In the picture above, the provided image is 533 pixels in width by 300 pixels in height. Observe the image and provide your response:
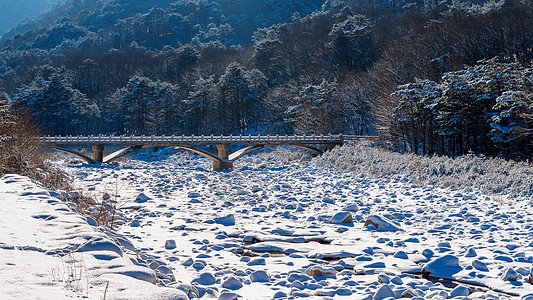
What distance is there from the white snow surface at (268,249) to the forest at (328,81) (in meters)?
13.2

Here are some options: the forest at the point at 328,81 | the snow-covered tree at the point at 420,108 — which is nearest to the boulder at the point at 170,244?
the forest at the point at 328,81

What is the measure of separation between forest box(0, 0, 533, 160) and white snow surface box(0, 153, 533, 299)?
43.4ft

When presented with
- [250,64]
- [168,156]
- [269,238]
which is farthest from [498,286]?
[250,64]

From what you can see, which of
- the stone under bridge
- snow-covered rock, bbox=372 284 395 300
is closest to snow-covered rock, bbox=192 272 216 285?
snow-covered rock, bbox=372 284 395 300

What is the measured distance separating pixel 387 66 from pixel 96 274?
47.7 m

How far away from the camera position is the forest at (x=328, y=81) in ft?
92.2

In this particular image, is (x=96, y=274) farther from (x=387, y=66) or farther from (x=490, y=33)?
(x=490, y=33)

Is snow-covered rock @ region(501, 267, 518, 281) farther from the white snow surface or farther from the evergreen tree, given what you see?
the evergreen tree

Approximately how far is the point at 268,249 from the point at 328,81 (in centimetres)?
5302

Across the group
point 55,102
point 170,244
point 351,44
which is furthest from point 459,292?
point 55,102

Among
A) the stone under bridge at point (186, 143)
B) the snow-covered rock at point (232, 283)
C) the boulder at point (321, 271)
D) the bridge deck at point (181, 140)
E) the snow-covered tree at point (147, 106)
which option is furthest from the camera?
the snow-covered tree at point (147, 106)

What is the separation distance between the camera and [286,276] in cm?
696

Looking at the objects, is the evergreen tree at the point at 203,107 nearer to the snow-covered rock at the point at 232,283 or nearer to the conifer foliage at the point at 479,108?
the conifer foliage at the point at 479,108

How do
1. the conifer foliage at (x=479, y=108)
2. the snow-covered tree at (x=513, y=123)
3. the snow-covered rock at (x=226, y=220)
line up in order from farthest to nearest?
1. the conifer foliage at (x=479, y=108)
2. the snow-covered tree at (x=513, y=123)
3. the snow-covered rock at (x=226, y=220)
